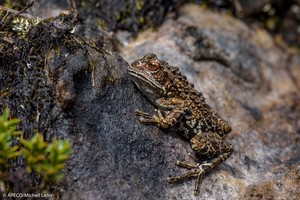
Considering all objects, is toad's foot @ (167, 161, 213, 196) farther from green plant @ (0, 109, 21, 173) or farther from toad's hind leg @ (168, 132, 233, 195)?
green plant @ (0, 109, 21, 173)

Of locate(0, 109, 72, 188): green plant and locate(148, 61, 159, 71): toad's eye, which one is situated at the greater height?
locate(148, 61, 159, 71): toad's eye

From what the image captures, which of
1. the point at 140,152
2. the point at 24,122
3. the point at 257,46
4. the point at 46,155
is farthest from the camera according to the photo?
the point at 257,46

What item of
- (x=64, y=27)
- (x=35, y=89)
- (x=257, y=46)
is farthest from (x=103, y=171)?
(x=257, y=46)

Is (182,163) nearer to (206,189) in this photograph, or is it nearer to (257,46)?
(206,189)

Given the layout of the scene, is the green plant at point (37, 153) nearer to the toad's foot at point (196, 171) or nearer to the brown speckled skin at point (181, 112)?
the brown speckled skin at point (181, 112)

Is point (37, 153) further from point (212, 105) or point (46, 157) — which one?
point (212, 105)

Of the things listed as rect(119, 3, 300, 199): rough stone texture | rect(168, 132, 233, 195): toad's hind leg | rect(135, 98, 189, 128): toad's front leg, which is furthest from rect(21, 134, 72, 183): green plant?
rect(168, 132, 233, 195): toad's hind leg
